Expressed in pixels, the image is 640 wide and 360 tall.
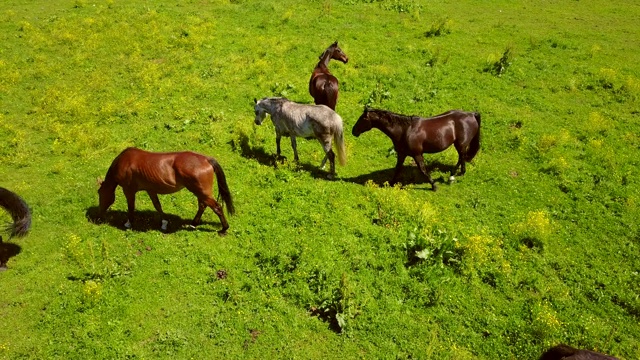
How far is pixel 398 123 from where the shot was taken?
38.2 feet

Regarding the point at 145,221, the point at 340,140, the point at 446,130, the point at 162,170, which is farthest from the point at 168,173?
the point at 446,130

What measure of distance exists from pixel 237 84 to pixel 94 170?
6.84 meters

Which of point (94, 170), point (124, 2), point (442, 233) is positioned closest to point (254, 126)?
point (94, 170)

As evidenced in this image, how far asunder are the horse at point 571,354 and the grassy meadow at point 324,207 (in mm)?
1138

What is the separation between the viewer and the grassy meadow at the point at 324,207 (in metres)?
8.32

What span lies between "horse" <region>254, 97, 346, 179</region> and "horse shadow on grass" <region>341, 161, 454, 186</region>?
867mm

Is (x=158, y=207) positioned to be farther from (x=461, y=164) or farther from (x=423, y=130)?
(x=461, y=164)

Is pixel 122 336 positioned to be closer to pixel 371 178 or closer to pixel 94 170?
pixel 94 170

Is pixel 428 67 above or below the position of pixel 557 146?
above

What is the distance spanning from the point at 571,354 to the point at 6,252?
11637mm

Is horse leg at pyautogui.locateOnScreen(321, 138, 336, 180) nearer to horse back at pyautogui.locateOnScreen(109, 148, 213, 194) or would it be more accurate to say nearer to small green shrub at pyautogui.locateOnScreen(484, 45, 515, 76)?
horse back at pyautogui.locateOnScreen(109, 148, 213, 194)

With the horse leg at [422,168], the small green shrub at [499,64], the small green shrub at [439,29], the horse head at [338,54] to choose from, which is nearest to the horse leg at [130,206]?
the horse leg at [422,168]

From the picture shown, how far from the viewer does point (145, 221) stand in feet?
35.4

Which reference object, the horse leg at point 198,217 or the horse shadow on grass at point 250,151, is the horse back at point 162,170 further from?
the horse shadow on grass at point 250,151
